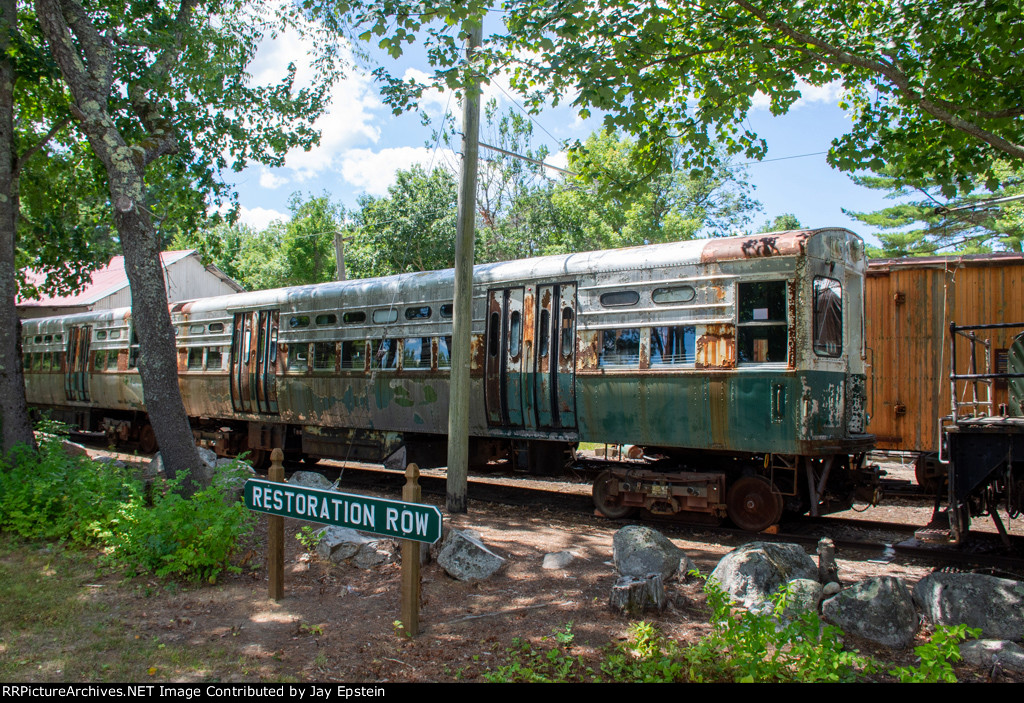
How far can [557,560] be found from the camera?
688 centimetres

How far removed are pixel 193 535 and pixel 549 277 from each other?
502cm

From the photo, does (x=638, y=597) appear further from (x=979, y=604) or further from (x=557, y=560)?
(x=979, y=604)

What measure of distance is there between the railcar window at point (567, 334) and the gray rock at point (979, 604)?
4656mm

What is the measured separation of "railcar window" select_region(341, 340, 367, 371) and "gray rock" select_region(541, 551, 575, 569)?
17.6 ft

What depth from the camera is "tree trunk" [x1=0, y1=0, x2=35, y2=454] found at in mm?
9492

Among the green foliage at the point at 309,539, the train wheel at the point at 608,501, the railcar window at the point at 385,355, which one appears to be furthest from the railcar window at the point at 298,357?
the train wheel at the point at 608,501

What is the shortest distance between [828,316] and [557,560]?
3.98 meters

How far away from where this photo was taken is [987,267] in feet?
34.6

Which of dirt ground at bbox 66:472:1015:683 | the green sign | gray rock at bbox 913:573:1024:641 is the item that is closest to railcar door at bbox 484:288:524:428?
dirt ground at bbox 66:472:1015:683

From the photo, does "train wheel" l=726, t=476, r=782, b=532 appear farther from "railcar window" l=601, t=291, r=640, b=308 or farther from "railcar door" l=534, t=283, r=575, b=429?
"railcar window" l=601, t=291, r=640, b=308

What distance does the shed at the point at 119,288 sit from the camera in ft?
112

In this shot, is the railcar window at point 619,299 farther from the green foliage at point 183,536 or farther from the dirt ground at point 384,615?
the green foliage at point 183,536

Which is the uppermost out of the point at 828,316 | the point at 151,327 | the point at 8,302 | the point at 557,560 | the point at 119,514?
the point at 8,302

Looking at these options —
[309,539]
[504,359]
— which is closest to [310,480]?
[309,539]
